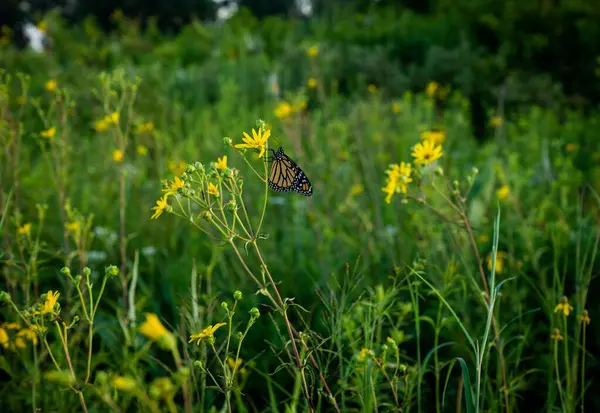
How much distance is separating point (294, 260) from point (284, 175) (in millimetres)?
1320

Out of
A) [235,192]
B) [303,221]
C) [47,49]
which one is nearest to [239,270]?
[303,221]

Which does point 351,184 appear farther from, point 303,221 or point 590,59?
point 590,59

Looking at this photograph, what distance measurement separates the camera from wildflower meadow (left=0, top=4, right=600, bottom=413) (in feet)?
3.59

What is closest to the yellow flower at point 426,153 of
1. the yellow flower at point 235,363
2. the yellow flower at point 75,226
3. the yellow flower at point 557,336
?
the yellow flower at point 557,336

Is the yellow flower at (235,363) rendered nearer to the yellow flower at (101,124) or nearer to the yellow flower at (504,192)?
the yellow flower at (504,192)

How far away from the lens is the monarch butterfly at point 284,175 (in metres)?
1.20

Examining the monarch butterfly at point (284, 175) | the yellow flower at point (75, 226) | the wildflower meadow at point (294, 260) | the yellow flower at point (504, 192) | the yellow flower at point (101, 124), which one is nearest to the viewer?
the wildflower meadow at point (294, 260)

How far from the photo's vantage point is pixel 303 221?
9.51 feet

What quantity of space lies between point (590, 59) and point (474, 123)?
1387 millimetres

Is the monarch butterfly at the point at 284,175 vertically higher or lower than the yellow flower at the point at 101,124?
higher

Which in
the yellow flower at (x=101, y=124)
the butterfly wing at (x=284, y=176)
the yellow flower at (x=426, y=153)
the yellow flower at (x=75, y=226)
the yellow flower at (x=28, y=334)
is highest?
the yellow flower at (x=426, y=153)

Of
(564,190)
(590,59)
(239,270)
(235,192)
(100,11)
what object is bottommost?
(239,270)

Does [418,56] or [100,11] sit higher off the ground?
[100,11]

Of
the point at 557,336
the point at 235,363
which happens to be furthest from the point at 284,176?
the point at 557,336
